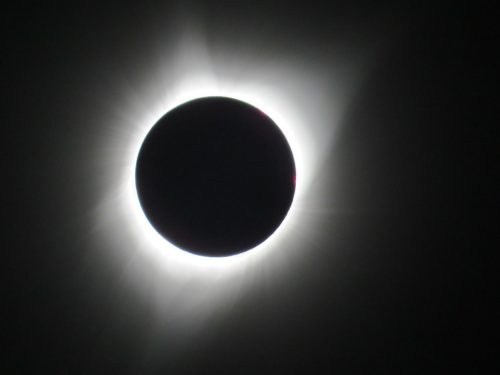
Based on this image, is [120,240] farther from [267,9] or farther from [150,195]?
[267,9]

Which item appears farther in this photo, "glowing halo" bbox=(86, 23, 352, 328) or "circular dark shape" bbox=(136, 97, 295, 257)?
"glowing halo" bbox=(86, 23, 352, 328)

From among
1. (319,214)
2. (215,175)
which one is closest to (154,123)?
(215,175)

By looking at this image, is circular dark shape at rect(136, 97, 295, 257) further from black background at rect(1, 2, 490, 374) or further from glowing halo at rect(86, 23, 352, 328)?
black background at rect(1, 2, 490, 374)

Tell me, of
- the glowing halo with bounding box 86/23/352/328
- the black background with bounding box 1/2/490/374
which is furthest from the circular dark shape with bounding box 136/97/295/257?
the black background with bounding box 1/2/490/374

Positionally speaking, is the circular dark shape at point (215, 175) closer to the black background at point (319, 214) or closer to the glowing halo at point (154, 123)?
the glowing halo at point (154, 123)

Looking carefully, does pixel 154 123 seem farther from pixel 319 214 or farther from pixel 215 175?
pixel 319 214
